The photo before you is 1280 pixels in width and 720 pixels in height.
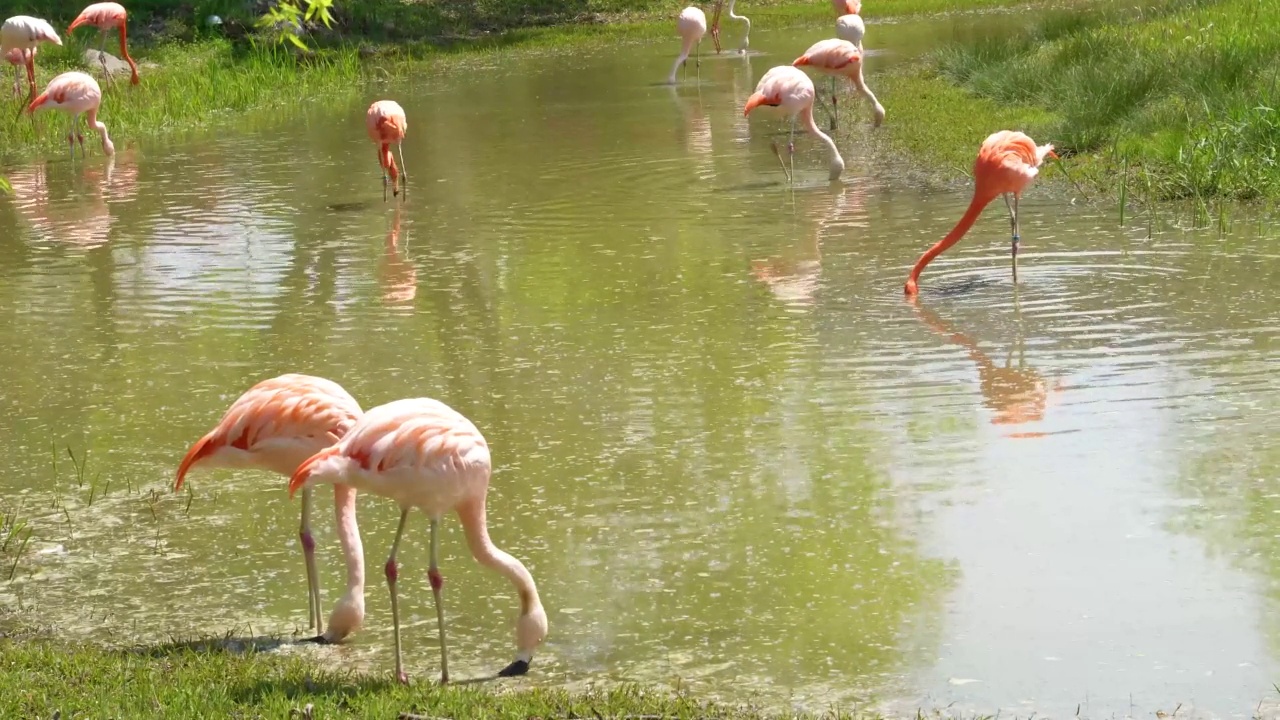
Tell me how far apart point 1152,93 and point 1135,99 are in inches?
4.8

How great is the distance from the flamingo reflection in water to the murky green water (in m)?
0.02

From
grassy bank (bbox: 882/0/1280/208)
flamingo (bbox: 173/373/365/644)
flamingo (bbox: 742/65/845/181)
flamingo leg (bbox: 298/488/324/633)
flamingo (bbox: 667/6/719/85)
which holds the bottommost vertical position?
flamingo (bbox: 667/6/719/85)

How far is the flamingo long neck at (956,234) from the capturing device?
8.15 metres

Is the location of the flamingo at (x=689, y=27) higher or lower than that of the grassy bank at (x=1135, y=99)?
lower

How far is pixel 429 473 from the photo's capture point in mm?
4133

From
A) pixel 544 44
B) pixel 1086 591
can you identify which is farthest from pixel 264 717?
pixel 544 44

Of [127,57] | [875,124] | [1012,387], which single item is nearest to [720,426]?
[1012,387]

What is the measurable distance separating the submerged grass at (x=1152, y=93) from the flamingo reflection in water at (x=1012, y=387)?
281 cm

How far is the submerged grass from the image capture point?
988 centimetres

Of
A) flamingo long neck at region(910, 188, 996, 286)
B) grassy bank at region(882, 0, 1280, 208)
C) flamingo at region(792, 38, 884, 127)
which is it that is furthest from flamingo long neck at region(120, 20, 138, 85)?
flamingo long neck at region(910, 188, 996, 286)

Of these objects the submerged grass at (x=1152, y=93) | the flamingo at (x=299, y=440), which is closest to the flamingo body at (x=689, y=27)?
the submerged grass at (x=1152, y=93)

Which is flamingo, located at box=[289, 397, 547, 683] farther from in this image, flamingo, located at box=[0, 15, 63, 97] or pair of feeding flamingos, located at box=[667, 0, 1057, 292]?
flamingo, located at box=[0, 15, 63, 97]

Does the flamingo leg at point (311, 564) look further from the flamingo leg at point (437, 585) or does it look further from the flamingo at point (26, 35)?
the flamingo at point (26, 35)

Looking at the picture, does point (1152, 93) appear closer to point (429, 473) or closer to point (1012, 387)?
point (1012, 387)
